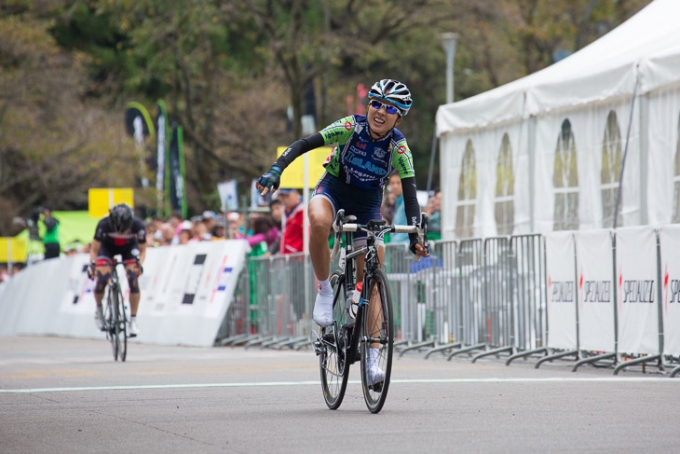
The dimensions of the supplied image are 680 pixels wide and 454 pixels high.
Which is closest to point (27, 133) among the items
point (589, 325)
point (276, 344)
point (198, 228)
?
point (198, 228)

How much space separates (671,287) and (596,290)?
1.19m

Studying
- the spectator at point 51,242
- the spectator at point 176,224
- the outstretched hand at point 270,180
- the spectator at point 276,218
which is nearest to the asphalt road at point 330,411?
the outstretched hand at point 270,180

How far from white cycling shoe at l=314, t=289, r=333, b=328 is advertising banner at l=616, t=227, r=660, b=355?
4263 millimetres

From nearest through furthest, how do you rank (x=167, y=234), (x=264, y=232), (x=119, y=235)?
1. (x=119, y=235)
2. (x=264, y=232)
3. (x=167, y=234)

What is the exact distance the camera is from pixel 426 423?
26.6ft

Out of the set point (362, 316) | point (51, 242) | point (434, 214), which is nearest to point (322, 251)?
point (362, 316)

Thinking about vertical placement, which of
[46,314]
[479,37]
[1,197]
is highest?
[479,37]

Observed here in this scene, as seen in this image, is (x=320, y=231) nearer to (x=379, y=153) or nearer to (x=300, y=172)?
(x=379, y=153)

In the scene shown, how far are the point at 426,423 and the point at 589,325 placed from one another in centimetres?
559

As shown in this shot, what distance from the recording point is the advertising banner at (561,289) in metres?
13.6

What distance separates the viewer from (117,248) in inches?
685

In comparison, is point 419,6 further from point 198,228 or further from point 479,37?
point 198,228

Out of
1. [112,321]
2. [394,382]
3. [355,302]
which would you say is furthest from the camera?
[112,321]

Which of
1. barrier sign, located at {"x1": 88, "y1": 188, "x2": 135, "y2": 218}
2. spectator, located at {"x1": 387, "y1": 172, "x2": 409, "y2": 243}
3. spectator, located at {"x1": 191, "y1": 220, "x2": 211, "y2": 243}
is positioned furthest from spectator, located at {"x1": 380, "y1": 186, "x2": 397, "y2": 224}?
barrier sign, located at {"x1": 88, "y1": 188, "x2": 135, "y2": 218}
